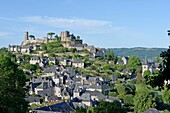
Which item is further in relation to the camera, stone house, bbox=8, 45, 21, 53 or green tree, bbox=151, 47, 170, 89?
stone house, bbox=8, 45, 21, 53

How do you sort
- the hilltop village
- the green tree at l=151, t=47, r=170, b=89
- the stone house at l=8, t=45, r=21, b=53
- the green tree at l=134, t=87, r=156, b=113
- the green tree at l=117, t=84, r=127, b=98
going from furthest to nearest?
the stone house at l=8, t=45, r=21, b=53
the green tree at l=117, t=84, r=127, b=98
the hilltop village
the green tree at l=134, t=87, r=156, b=113
the green tree at l=151, t=47, r=170, b=89

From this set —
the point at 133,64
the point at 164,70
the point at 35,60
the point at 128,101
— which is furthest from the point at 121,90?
the point at 164,70

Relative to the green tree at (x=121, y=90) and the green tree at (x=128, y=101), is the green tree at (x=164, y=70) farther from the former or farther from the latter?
the green tree at (x=121, y=90)

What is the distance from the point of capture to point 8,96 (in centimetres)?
1597

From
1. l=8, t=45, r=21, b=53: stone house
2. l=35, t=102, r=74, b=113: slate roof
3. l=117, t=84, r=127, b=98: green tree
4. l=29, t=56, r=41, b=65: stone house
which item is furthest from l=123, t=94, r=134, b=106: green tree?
l=8, t=45, r=21, b=53: stone house

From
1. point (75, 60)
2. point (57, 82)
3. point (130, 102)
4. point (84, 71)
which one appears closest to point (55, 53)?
point (75, 60)

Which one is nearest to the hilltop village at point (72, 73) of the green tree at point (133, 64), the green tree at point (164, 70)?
the green tree at point (133, 64)

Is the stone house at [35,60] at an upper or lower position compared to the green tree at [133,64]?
upper

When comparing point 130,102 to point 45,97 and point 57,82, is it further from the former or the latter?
point 57,82

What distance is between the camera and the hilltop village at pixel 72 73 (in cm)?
5025

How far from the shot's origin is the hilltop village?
50250mm

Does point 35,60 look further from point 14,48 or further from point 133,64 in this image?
point 133,64

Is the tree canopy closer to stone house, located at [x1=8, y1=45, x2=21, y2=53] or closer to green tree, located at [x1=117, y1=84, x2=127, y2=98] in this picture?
green tree, located at [x1=117, y1=84, x2=127, y2=98]

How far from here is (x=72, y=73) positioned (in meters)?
73.1
